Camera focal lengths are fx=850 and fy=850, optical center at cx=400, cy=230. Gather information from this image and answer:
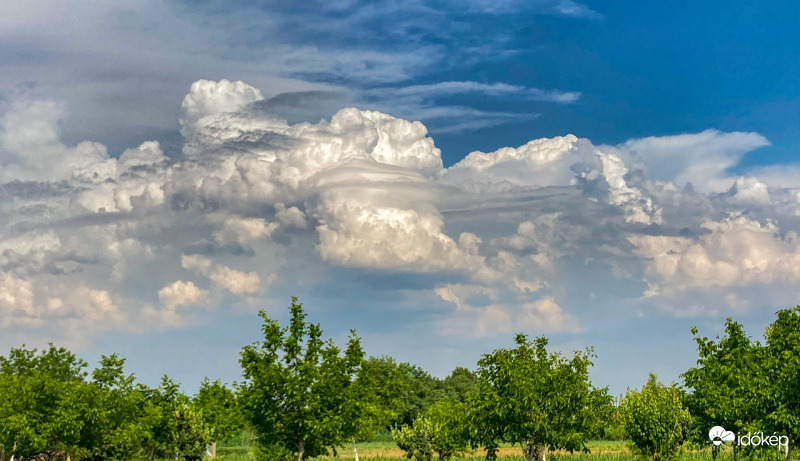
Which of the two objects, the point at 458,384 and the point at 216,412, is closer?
the point at 216,412

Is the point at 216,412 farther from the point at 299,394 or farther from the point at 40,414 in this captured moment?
the point at 299,394

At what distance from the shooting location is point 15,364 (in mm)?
134875

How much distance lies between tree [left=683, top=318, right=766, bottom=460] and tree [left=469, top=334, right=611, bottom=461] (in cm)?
463

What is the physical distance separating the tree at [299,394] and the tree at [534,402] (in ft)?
23.8

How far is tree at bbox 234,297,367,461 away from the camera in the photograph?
3847cm

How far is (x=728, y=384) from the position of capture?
4272 centimetres

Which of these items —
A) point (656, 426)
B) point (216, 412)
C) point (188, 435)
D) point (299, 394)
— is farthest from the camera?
point (216, 412)

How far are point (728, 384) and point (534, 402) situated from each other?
10052 millimetres

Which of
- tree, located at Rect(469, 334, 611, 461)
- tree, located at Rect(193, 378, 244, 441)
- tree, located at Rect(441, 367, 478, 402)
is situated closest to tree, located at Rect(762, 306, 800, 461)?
tree, located at Rect(469, 334, 611, 461)

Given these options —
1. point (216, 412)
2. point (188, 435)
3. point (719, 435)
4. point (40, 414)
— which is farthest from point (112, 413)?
point (719, 435)

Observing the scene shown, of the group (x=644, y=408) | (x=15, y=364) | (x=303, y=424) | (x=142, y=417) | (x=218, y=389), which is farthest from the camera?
(x=15, y=364)

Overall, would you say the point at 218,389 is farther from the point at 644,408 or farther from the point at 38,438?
the point at 644,408

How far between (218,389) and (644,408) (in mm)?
51997

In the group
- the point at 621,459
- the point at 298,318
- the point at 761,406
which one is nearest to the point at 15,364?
the point at 621,459
